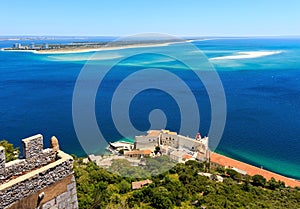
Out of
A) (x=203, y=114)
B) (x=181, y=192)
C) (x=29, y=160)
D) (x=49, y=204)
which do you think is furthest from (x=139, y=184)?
(x=203, y=114)

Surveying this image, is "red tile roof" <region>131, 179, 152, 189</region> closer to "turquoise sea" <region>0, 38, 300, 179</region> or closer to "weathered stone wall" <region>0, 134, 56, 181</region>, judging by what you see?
"turquoise sea" <region>0, 38, 300, 179</region>

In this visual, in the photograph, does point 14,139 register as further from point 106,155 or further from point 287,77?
point 287,77

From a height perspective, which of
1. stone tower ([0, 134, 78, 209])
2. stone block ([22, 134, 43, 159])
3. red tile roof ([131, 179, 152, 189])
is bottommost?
red tile roof ([131, 179, 152, 189])

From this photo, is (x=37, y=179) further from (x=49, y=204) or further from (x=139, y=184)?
(x=139, y=184)

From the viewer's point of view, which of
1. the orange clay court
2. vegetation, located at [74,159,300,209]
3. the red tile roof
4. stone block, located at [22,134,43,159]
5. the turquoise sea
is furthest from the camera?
the turquoise sea

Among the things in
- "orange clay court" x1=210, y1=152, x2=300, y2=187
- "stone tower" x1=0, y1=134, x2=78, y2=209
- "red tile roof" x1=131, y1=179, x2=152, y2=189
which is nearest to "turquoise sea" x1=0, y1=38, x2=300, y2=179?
"orange clay court" x1=210, y1=152, x2=300, y2=187

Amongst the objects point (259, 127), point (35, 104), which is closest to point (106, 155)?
point (259, 127)

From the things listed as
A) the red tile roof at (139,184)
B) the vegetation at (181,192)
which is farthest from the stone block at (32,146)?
the red tile roof at (139,184)

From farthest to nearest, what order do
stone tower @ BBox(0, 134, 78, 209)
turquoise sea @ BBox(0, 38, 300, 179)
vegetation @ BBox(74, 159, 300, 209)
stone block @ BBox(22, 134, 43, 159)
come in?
turquoise sea @ BBox(0, 38, 300, 179)
vegetation @ BBox(74, 159, 300, 209)
stone block @ BBox(22, 134, 43, 159)
stone tower @ BBox(0, 134, 78, 209)
